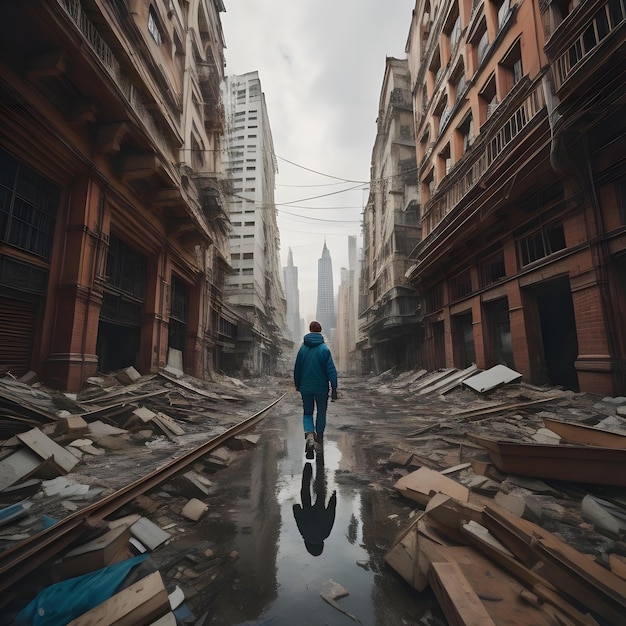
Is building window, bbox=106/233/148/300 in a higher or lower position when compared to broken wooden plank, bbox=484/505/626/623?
higher

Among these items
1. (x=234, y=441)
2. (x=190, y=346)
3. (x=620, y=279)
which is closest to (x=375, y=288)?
(x=190, y=346)

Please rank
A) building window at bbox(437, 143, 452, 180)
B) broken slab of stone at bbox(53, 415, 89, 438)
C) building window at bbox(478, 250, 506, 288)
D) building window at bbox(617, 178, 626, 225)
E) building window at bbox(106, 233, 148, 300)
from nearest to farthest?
broken slab of stone at bbox(53, 415, 89, 438) < building window at bbox(617, 178, 626, 225) < building window at bbox(106, 233, 148, 300) < building window at bbox(478, 250, 506, 288) < building window at bbox(437, 143, 452, 180)

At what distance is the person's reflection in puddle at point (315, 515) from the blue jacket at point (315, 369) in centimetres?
147

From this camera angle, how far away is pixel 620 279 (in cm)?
→ 718

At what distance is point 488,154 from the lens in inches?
445

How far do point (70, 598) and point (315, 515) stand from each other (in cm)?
186

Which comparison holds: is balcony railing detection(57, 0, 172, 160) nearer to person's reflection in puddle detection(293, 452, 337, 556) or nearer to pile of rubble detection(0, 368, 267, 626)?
pile of rubble detection(0, 368, 267, 626)

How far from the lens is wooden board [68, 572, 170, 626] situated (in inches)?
58.2

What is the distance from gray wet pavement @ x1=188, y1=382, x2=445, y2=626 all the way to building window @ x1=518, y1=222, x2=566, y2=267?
8345mm

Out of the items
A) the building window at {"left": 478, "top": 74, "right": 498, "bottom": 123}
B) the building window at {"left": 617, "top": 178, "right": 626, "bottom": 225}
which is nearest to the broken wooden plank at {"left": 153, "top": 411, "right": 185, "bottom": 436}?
the building window at {"left": 617, "top": 178, "right": 626, "bottom": 225}

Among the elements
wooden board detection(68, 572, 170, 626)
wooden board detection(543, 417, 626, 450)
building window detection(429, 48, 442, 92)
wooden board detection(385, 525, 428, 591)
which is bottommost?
wooden board detection(385, 525, 428, 591)

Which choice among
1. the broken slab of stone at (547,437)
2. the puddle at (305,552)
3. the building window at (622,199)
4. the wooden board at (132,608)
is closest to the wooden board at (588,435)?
the broken slab of stone at (547,437)

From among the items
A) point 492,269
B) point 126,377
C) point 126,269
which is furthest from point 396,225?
point 126,377

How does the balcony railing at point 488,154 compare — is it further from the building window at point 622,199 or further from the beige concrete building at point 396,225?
the beige concrete building at point 396,225
